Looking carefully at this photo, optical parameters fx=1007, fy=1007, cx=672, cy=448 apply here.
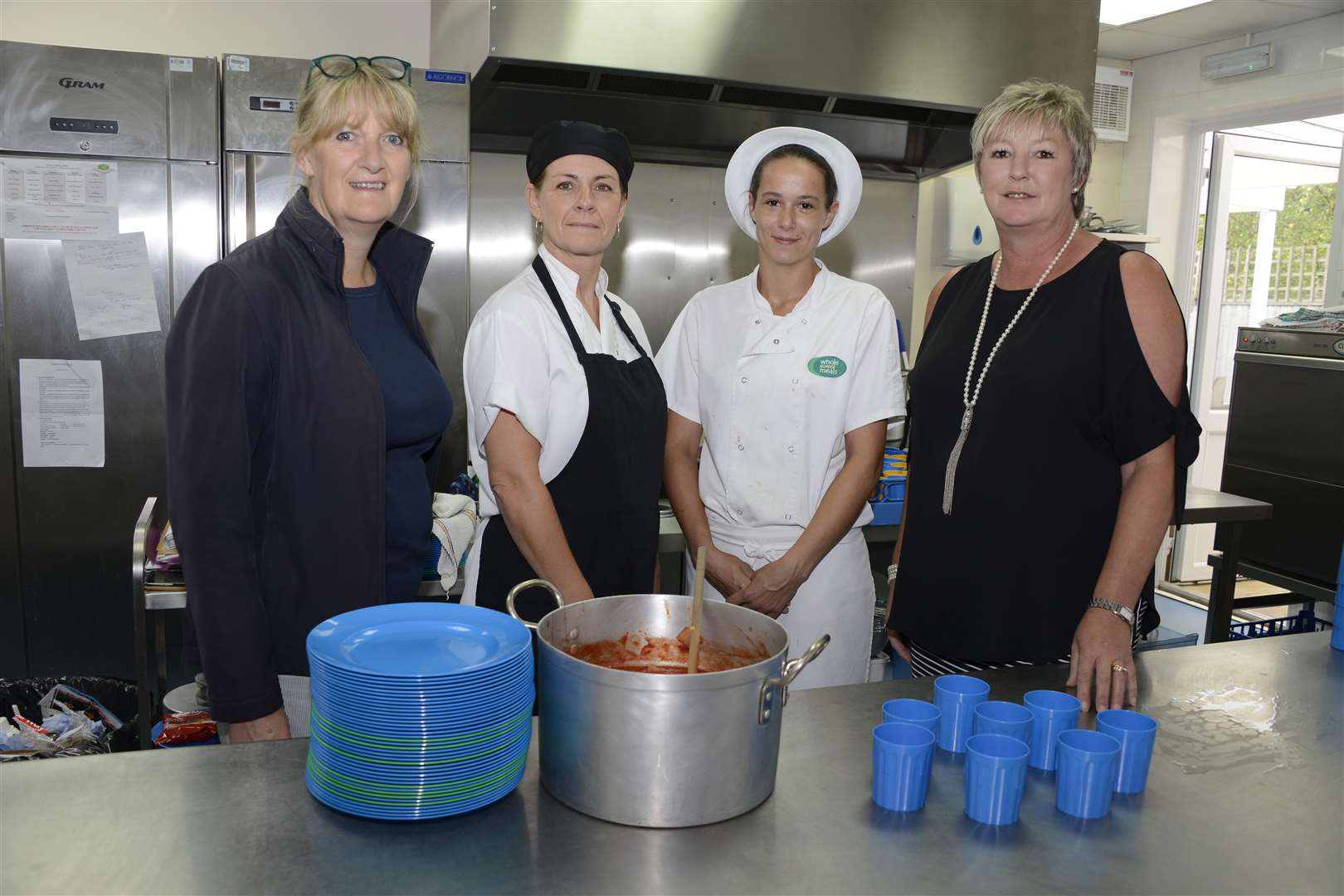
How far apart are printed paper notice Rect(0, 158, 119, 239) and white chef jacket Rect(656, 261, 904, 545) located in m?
1.85

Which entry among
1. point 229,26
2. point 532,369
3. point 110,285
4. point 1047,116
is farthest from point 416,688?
point 229,26

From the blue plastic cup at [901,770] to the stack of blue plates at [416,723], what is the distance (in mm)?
333

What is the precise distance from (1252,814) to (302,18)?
3.41 metres

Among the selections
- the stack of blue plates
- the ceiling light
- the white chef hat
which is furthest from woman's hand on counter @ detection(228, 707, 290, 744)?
the ceiling light

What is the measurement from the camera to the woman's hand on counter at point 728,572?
1.89 meters

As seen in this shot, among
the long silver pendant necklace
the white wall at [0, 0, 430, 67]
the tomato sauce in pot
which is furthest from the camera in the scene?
the white wall at [0, 0, 430, 67]

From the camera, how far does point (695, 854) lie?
85cm

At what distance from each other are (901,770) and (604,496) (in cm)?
84

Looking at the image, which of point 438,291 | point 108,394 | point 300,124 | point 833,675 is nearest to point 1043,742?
point 833,675

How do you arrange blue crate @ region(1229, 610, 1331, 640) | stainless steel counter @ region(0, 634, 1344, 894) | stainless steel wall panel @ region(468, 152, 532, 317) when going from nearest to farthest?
1. stainless steel counter @ region(0, 634, 1344, 894)
2. blue crate @ region(1229, 610, 1331, 640)
3. stainless steel wall panel @ region(468, 152, 532, 317)

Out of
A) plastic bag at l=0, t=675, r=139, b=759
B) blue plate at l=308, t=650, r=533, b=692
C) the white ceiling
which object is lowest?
plastic bag at l=0, t=675, r=139, b=759

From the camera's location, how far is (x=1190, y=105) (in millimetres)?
4773

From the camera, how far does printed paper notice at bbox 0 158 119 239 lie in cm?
269

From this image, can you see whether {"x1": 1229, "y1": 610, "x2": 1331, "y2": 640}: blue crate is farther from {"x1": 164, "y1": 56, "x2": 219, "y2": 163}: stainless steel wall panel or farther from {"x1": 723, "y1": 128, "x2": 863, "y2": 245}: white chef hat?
{"x1": 164, "y1": 56, "x2": 219, "y2": 163}: stainless steel wall panel
